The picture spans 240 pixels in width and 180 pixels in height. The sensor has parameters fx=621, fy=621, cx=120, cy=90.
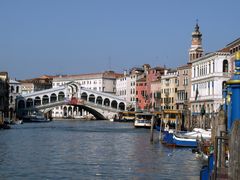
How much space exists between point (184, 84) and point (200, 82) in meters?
8.28

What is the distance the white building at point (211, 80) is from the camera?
29031 mm

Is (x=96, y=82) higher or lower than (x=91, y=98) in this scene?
higher

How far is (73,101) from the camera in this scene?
175ft

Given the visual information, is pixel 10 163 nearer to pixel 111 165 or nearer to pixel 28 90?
pixel 111 165

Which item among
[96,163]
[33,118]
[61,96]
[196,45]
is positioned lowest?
[96,163]

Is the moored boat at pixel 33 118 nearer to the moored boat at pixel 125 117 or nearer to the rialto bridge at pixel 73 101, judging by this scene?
the rialto bridge at pixel 73 101

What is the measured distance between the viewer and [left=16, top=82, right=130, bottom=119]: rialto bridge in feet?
172

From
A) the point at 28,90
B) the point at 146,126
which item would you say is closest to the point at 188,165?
the point at 146,126

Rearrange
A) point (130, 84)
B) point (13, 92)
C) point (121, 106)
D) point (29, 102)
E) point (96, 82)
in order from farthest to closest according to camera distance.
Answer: point (96, 82), point (130, 84), point (13, 92), point (121, 106), point (29, 102)

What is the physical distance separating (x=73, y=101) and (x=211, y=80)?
25.2 m

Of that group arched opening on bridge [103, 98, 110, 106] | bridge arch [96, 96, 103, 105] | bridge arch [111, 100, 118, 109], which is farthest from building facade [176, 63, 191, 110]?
bridge arch [96, 96, 103, 105]

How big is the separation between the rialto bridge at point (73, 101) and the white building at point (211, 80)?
20675 millimetres

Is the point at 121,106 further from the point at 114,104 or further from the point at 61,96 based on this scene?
the point at 61,96

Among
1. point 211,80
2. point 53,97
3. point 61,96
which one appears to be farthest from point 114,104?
point 211,80
